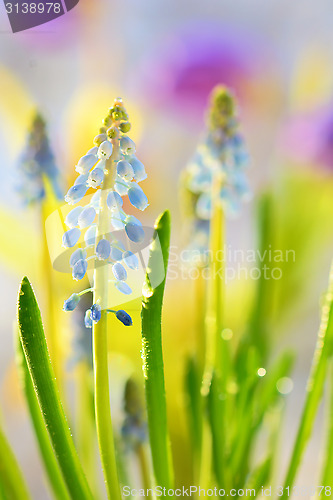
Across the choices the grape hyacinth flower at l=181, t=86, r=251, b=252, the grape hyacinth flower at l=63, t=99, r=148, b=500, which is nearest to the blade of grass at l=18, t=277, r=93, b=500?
the grape hyacinth flower at l=63, t=99, r=148, b=500

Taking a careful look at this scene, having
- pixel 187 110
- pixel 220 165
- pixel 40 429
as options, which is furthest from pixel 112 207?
pixel 187 110

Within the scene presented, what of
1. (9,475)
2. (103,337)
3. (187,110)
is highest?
(187,110)

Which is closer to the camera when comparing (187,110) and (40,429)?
(40,429)

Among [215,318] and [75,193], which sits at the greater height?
[75,193]

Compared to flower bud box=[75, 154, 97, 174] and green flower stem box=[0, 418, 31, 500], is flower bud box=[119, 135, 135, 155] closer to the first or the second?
flower bud box=[75, 154, 97, 174]

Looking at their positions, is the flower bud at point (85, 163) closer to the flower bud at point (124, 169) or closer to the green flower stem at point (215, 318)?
the flower bud at point (124, 169)

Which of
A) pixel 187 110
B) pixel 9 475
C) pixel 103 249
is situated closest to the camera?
pixel 103 249

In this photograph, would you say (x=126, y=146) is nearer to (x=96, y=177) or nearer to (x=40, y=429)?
(x=96, y=177)
